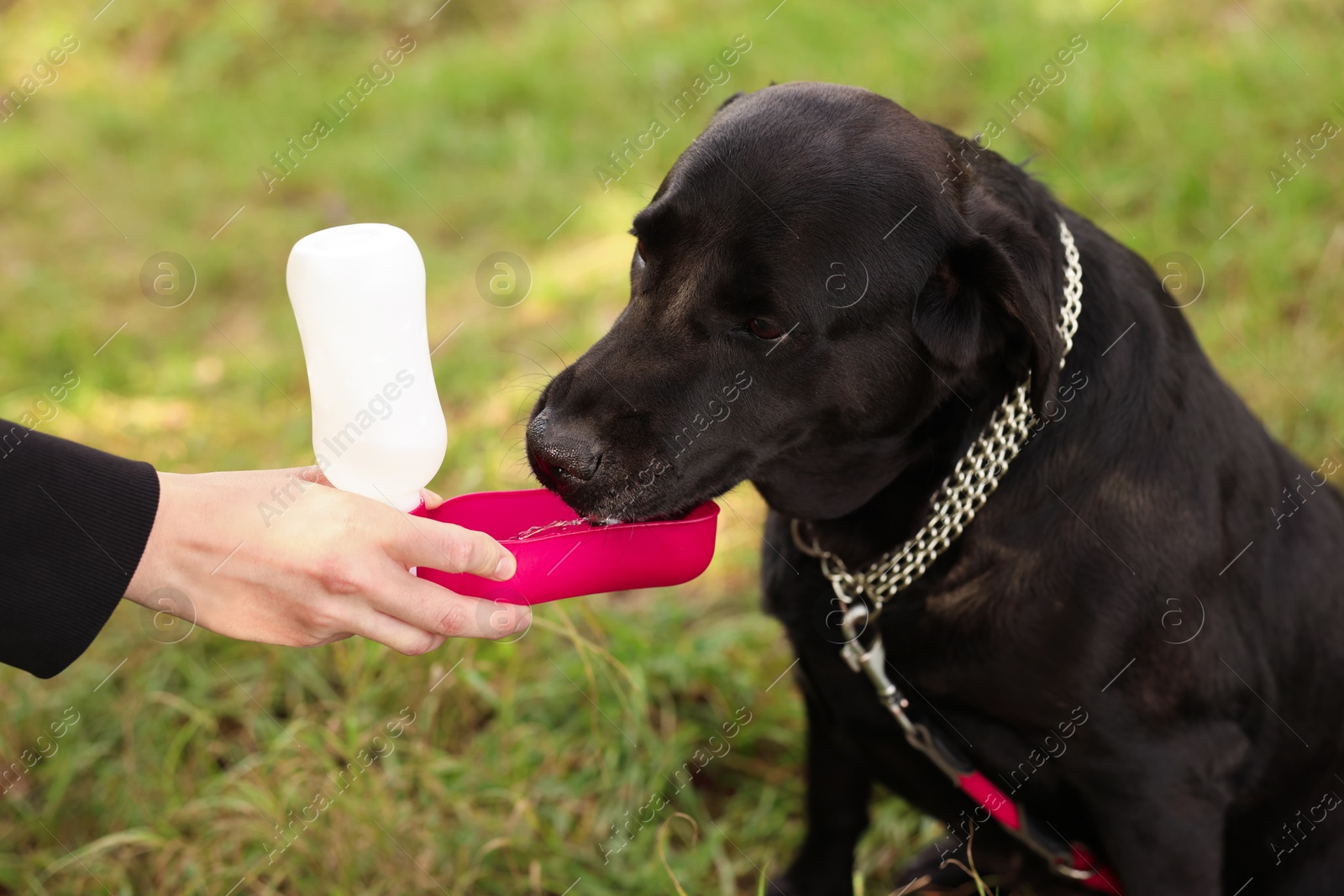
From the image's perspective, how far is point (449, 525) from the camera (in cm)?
162

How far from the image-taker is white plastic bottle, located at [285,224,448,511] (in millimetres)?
1534

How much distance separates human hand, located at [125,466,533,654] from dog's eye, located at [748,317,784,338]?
614mm

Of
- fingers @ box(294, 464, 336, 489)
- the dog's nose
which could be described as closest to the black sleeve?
fingers @ box(294, 464, 336, 489)

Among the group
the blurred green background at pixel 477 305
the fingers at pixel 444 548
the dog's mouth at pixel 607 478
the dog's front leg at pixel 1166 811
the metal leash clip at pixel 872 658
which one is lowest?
the blurred green background at pixel 477 305

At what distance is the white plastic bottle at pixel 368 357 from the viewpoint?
5.03 ft

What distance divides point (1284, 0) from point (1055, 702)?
15.6ft

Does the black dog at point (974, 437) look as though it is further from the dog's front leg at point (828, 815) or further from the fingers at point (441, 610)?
the dog's front leg at point (828, 815)

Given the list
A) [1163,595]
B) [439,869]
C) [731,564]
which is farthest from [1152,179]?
[439,869]

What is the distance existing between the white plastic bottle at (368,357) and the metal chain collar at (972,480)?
89cm

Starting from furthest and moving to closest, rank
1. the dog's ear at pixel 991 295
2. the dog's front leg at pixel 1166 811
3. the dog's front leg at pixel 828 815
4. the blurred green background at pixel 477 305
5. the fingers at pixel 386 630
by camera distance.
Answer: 1. the blurred green background at pixel 477 305
2. the dog's front leg at pixel 828 815
3. the dog's front leg at pixel 1166 811
4. the dog's ear at pixel 991 295
5. the fingers at pixel 386 630

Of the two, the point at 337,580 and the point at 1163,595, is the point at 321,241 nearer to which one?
the point at 337,580

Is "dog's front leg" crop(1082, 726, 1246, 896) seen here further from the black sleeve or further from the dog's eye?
the black sleeve

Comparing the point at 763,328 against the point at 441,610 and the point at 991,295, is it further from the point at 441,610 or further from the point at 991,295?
the point at 441,610

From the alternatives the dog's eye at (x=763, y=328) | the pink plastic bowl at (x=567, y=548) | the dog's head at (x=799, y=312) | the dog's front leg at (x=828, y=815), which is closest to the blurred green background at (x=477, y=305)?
the dog's front leg at (x=828, y=815)
